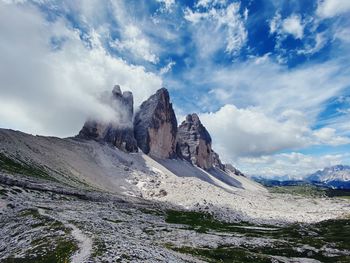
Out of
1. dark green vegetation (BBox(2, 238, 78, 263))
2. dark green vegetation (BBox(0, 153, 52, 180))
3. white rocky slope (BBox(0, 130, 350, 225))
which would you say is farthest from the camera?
white rocky slope (BBox(0, 130, 350, 225))

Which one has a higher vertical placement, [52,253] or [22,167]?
[22,167]

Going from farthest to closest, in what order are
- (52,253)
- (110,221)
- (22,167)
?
(22,167), (110,221), (52,253)

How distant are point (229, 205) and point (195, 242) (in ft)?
341

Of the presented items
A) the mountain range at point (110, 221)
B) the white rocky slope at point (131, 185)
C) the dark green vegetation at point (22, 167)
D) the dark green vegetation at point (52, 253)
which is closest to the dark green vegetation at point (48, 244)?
the dark green vegetation at point (52, 253)

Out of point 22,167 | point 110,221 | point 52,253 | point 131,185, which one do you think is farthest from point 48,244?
point 131,185

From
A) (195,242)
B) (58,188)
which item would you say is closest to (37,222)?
(195,242)

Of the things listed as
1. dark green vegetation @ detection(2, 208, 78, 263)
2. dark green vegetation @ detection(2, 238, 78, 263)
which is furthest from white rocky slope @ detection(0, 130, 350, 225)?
dark green vegetation @ detection(2, 238, 78, 263)

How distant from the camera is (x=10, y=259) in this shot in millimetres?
32156

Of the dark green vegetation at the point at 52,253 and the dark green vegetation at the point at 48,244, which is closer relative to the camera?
the dark green vegetation at the point at 52,253

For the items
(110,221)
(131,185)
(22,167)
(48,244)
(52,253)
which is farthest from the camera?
(131,185)

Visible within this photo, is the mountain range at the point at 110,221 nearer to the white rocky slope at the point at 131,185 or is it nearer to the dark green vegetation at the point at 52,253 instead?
the dark green vegetation at the point at 52,253

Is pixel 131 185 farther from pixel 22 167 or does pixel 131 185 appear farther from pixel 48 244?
pixel 48 244

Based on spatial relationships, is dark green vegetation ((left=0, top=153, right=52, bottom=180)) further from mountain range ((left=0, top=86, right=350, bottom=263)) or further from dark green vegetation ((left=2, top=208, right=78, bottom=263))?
dark green vegetation ((left=2, top=208, right=78, bottom=263))

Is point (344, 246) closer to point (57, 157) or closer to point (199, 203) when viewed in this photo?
point (199, 203)
